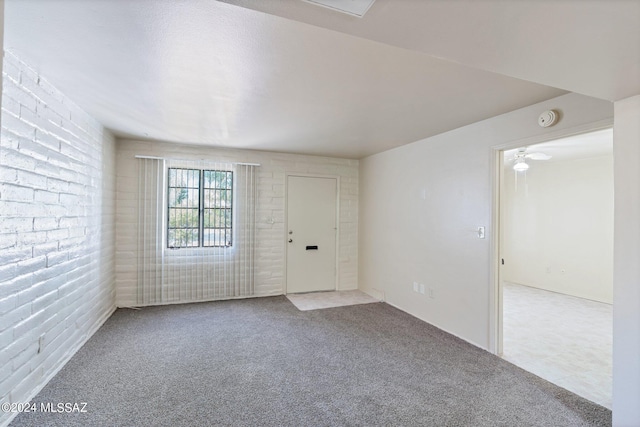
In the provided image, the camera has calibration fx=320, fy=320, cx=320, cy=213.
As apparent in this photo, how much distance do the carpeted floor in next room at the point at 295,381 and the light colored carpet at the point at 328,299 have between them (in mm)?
802

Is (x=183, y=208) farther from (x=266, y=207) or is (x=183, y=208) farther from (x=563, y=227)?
(x=563, y=227)

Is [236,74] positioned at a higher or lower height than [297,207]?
higher

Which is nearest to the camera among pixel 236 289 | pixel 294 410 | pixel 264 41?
pixel 264 41

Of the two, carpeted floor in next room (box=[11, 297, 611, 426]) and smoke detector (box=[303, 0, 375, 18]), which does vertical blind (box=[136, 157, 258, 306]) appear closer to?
carpeted floor in next room (box=[11, 297, 611, 426])

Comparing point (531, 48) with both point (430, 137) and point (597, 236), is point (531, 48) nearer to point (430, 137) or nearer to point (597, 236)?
point (430, 137)

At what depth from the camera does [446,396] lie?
7.71ft

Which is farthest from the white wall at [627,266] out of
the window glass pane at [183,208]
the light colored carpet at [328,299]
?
the window glass pane at [183,208]

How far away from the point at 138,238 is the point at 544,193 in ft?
22.6

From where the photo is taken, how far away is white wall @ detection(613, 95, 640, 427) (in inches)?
72.5

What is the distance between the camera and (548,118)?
2604 millimetres

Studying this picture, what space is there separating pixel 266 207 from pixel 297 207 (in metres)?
0.52

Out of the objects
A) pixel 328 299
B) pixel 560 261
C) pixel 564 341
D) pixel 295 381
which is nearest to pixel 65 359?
pixel 295 381

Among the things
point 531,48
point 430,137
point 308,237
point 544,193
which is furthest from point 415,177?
point 544,193

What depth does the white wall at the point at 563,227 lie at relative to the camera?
16.9ft
